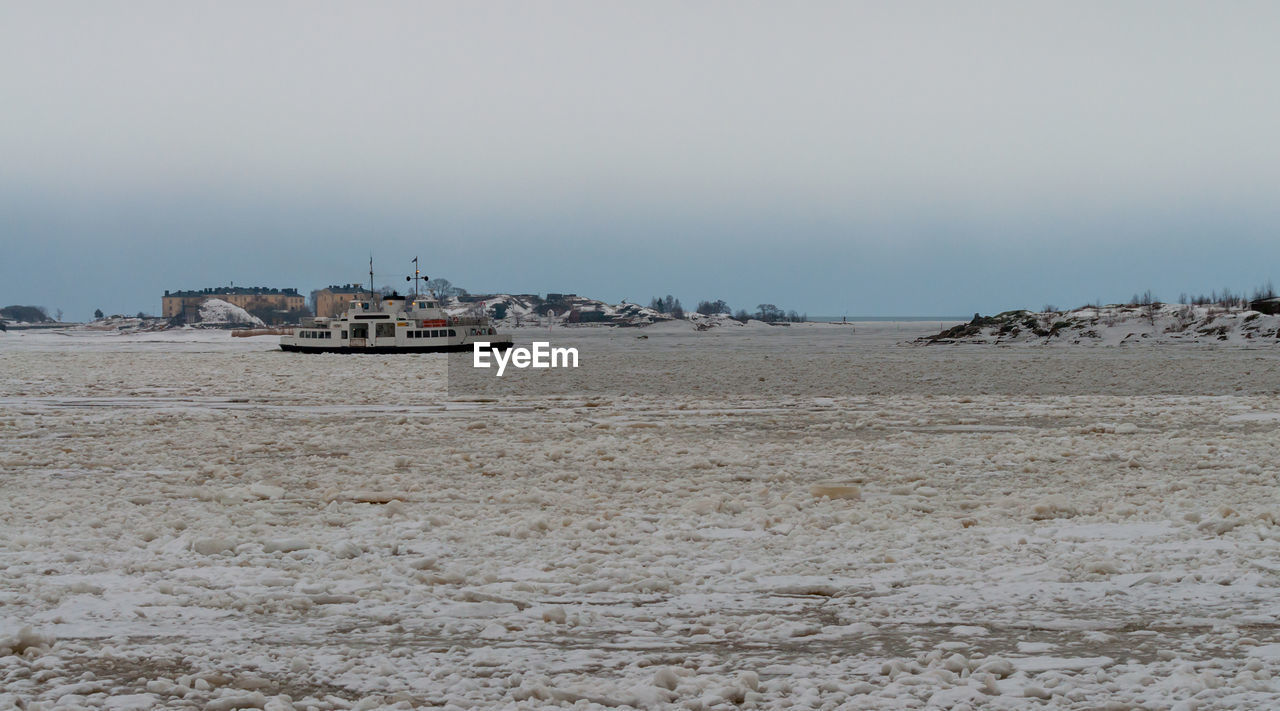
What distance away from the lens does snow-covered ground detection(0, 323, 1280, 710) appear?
4.63 metres

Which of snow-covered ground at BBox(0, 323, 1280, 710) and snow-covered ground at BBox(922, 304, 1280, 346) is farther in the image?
snow-covered ground at BBox(922, 304, 1280, 346)

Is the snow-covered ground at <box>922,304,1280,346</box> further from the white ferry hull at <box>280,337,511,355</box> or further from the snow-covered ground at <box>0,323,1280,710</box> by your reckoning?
the snow-covered ground at <box>0,323,1280,710</box>

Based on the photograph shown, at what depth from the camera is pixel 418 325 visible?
65.6 m

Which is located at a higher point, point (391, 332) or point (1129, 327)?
point (391, 332)

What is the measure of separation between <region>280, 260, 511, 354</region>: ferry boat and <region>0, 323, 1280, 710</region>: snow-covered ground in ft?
160

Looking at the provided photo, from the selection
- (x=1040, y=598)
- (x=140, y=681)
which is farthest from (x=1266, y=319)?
(x=140, y=681)

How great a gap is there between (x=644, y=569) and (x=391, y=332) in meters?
59.3

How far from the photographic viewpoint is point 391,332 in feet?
209

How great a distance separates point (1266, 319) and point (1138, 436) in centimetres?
5763

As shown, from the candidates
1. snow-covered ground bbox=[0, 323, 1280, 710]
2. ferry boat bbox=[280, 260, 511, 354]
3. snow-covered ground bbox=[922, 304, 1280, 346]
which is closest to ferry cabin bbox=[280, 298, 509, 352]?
ferry boat bbox=[280, 260, 511, 354]

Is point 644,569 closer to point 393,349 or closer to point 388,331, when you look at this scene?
point 393,349

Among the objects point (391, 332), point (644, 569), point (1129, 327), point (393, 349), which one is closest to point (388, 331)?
point (391, 332)

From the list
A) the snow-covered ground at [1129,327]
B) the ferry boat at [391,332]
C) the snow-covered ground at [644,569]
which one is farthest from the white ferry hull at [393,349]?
the snow-covered ground at [644,569]

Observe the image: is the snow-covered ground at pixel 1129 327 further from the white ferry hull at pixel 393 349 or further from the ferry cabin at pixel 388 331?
the ferry cabin at pixel 388 331
